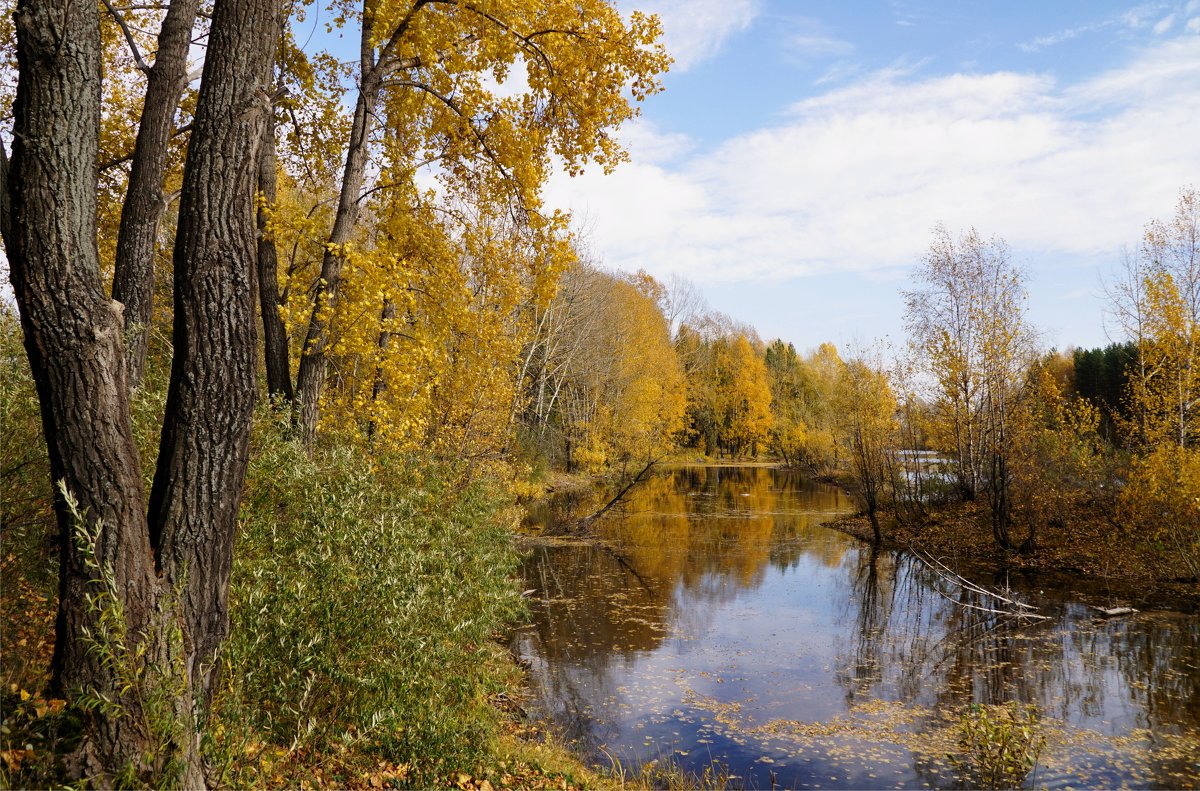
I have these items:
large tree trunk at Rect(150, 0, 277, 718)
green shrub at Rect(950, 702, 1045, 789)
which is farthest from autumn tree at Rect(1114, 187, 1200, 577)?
large tree trunk at Rect(150, 0, 277, 718)

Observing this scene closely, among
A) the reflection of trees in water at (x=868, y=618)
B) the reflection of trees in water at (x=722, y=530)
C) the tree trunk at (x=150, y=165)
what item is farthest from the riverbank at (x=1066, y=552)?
the tree trunk at (x=150, y=165)

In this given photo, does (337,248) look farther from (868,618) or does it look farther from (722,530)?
(722,530)

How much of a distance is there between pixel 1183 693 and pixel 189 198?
11.9 m

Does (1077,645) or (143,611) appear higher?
(143,611)

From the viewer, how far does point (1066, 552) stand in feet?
56.0

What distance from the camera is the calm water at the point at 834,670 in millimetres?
7523

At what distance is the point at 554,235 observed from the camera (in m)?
8.91

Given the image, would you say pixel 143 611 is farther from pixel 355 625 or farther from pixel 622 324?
pixel 622 324

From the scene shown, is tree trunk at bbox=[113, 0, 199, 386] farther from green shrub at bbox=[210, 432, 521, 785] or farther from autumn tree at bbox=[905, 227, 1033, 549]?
autumn tree at bbox=[905, 227, 1033, 549]

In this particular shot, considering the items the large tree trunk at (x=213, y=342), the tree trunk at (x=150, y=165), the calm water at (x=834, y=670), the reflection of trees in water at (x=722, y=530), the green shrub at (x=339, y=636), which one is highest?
the tree trunk at (x=150, y=165)

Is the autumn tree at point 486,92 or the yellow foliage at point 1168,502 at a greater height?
the autumn tree at point 486,92

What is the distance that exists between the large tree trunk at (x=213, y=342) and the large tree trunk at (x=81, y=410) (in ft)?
0.85

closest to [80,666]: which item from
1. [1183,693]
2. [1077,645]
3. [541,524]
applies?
[1183,693]

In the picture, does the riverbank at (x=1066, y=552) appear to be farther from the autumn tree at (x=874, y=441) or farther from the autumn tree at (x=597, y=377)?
the autumn tree at (x=597, y=377)
